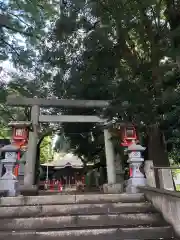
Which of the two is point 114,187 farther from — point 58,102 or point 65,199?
point 65,199

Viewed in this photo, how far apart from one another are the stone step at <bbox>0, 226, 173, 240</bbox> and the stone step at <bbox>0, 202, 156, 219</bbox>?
727 millimetres

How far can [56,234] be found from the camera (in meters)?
4.02

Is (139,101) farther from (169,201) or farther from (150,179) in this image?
(169,201)

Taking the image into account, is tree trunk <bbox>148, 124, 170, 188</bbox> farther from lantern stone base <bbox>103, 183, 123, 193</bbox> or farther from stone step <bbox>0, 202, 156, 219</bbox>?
stone step <bbox>0, 202, 156, 219</bbox>

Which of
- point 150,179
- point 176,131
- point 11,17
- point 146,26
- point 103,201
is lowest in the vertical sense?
point 103,201

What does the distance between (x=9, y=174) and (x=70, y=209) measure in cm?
246

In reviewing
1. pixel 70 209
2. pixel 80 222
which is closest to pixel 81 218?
pixel 80 222

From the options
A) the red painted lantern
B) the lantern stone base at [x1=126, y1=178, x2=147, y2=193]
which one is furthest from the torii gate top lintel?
the lantern stone base at [x1=126, y1=178, x2=147, y2=193]

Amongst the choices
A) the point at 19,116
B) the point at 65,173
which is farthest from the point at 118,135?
the point at 65,173

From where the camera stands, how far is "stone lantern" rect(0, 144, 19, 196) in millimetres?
6477

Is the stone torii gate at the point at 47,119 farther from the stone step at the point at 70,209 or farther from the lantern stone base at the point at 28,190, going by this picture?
the stone step at the point at 70,209

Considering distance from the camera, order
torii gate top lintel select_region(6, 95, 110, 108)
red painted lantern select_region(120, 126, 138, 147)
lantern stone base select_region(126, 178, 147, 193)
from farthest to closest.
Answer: torii gate top lintel select_region(6, 95, 110, 108)
red painted lantern select_region(120, 126, 138, 147)
lantern stone base select_region(126, 178, 147, 193)

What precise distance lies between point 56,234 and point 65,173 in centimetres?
1871

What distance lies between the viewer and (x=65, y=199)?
5.56 metres
